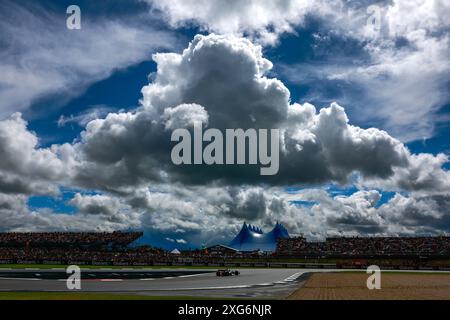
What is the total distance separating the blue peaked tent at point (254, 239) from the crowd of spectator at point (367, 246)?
718 cm

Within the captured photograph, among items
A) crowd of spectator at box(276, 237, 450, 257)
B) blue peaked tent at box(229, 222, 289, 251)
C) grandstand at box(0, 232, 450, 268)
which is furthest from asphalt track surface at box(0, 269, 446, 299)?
blue peaked tent at box(229, 222, 289, 251)

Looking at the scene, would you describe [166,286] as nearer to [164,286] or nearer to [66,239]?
[164,286]

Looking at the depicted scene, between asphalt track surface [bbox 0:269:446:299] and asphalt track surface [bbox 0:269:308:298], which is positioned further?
asphalt track surface [bbox 0:269:308:298]

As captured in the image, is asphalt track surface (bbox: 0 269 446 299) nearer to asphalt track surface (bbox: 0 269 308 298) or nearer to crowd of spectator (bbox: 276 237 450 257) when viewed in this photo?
asphalt track surface (bbox: 0 269 308 298)

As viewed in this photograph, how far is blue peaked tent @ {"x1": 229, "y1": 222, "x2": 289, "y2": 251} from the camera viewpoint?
12850 centimetres

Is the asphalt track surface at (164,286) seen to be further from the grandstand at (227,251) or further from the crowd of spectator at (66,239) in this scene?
the crowd of spectator at (66,239)

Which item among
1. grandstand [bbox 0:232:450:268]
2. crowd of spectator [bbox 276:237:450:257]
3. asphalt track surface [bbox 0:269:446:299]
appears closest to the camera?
asphalt track surface [bbox 0:269:446:299]

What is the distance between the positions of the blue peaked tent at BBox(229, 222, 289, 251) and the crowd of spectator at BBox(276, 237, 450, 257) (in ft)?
23.5

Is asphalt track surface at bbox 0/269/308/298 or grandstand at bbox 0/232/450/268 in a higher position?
asphalt track surface at bbox 0/269/308/298

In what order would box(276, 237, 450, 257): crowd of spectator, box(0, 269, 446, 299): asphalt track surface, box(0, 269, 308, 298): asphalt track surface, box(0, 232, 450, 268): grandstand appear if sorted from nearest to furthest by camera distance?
box(0, 269, 446, 299): asphalt track surface < box(0, 269, 308, 298): asphalt track surface < box(0, 232, 450, 268): grandstand < box(276, 237, 450, 257): crowd of spectator

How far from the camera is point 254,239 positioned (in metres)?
131

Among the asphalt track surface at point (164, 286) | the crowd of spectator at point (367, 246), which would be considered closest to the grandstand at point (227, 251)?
the crowd of spectator at point (367, 246)

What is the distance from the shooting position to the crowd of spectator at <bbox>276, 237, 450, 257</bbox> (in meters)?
100
